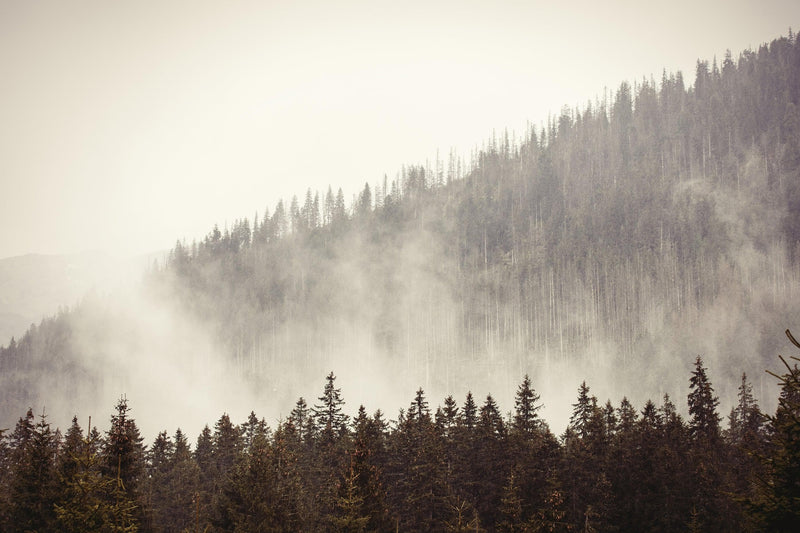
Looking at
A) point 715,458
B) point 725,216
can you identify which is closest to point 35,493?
point 715,458

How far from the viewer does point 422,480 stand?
37.2m

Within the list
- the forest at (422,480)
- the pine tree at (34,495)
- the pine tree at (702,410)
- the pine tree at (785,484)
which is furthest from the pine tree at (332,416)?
the pine tree at (785,484)

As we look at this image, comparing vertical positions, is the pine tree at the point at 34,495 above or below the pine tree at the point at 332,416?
below

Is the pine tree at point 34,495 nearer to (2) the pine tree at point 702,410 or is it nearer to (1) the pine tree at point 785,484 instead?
(1) the pine tree at point 785,484

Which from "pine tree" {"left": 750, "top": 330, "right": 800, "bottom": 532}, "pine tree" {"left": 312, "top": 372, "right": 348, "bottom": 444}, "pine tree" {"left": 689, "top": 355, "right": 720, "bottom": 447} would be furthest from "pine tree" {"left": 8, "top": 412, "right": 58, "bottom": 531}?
"pine tree" {"left": 689, "top": 355, "right": 720, "bottom": 447}

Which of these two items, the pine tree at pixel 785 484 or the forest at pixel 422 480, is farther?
the forest at pixel 422 480

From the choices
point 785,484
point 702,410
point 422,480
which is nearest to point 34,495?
point 422,480

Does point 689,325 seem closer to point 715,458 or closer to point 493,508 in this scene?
→ point 715,458

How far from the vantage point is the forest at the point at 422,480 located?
1053 inches

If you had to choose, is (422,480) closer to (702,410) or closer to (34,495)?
(34,495)

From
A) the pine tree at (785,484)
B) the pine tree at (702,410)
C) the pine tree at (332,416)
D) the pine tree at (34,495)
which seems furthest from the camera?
the pine tree at (332,416)

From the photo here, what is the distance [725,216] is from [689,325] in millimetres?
48185

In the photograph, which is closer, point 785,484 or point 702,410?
point 785,484

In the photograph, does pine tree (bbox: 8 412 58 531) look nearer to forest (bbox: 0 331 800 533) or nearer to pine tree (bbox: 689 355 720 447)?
forest (bbox: 0 331 800 533)
